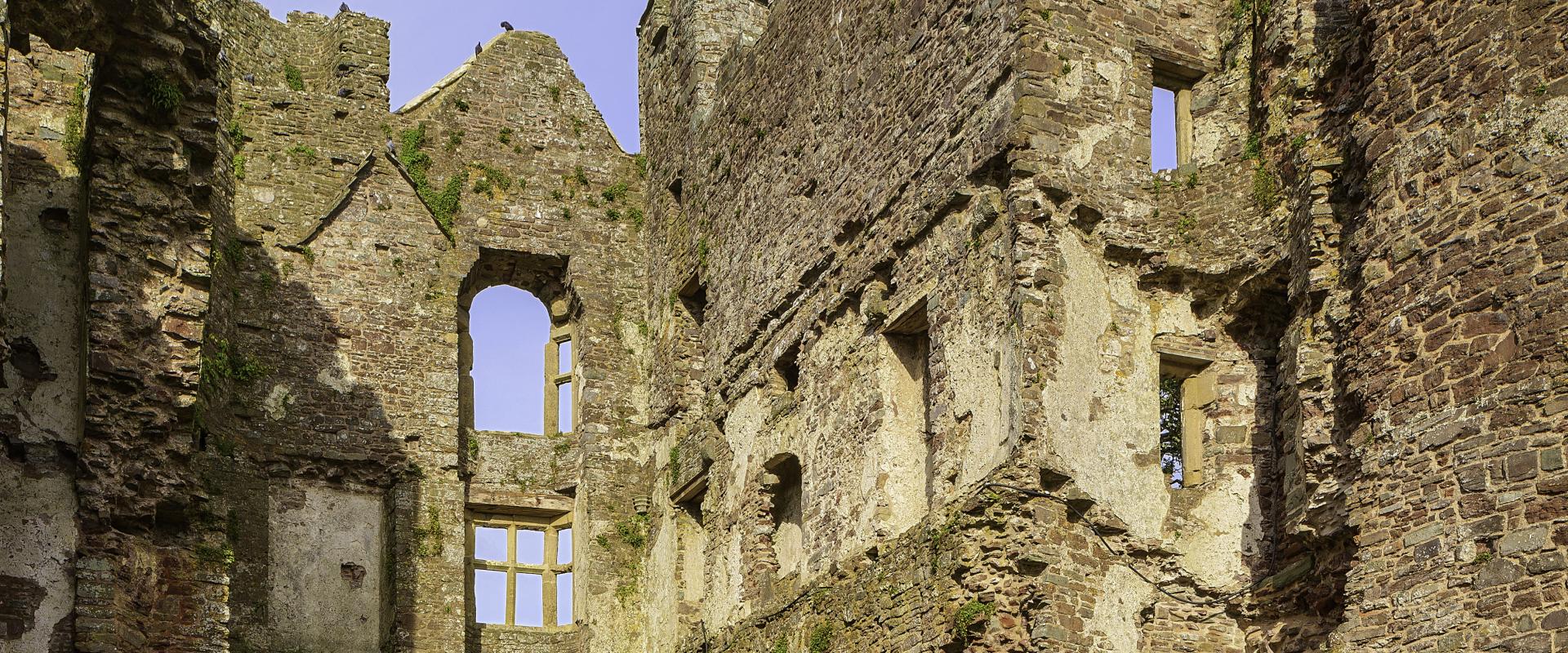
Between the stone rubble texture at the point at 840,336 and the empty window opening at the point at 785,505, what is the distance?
0.24 ft

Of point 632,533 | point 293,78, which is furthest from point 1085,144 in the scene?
point 293,78

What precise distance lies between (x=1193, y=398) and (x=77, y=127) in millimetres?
8018

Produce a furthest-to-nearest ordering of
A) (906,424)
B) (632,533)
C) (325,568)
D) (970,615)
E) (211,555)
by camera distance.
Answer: (632,533), (325,568), (906,424), (970,615), (211,555)

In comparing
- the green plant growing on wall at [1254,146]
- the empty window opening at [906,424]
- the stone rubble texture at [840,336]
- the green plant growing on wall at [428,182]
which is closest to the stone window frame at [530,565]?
the stone rubble texture at [840,336]

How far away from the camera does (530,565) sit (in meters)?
21.8

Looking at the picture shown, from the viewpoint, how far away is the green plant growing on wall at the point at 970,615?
14594mm

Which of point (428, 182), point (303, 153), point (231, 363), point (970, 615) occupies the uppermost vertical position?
point (303, 153)

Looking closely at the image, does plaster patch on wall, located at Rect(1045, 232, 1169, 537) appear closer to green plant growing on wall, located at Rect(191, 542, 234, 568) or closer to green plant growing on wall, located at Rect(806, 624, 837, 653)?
green plant growing on wall, located at Rect(806, 624, 837, 653)

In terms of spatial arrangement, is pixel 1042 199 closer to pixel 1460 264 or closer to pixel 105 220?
pixel 1460 264

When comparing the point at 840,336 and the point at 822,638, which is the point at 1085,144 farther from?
the point at 822,638

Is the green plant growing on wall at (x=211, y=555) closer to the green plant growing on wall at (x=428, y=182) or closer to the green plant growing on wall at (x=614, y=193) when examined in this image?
the green plant growing on wall at (x=428, y=182)

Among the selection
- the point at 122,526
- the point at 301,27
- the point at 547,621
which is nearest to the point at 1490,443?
the point at 122,526

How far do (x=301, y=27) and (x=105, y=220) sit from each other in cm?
974

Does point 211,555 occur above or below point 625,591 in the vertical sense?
below
